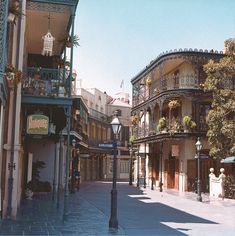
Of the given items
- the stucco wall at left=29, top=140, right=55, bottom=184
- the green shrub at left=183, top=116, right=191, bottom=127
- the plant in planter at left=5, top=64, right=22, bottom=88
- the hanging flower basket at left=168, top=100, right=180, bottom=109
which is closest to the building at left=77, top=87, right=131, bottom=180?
the hanging flower basket at left=168, top=100, right=180, bottom=109

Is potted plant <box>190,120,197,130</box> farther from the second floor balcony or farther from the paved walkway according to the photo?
the second floor balcony

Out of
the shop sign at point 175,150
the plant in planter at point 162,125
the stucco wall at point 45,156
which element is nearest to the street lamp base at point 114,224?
the stucco wall at point 45,156

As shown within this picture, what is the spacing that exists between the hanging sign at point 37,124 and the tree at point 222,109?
11.6 m

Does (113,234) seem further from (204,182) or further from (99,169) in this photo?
(99,169)

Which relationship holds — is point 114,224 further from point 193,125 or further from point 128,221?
point 193,125

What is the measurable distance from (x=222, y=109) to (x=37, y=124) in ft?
40.1

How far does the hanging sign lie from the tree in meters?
11.6

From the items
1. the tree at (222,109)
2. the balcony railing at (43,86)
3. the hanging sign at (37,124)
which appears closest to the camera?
the hanging sign at (37,124)

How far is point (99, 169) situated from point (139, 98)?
18.0 metres

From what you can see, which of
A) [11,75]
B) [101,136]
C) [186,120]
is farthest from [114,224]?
[101,136]

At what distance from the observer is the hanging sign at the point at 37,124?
1299 centimetres

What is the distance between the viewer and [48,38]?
13320 millimetres

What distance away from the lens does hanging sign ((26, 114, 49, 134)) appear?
12992 millimetres

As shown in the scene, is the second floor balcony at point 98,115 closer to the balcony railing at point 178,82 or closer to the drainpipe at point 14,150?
the balcony railing at point 178,82
